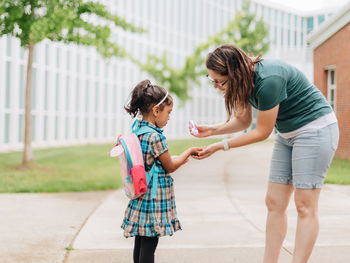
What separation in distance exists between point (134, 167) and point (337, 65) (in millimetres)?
10792

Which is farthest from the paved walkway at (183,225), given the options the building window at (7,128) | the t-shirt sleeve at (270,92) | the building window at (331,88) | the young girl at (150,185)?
the building window at (7,128)

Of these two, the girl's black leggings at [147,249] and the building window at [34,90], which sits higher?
the building window at [34,90]

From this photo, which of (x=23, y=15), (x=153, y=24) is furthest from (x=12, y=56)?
(x=153, y=24)

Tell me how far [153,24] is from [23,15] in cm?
2149

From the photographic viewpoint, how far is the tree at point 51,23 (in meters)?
10.1

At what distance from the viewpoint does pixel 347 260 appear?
379cm

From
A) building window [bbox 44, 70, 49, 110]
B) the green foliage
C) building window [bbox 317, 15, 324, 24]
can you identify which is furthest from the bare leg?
building window [bbox 317, 15, 324, 24]

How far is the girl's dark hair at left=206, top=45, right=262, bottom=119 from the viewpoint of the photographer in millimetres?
2689

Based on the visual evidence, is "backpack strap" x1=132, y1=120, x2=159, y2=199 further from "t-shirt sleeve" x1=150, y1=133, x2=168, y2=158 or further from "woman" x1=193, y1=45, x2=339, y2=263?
"woman" x1=193, y1=45, x2=339, y2=263

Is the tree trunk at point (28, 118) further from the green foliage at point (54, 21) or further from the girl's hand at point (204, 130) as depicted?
the girl's hand at point (204, 130)

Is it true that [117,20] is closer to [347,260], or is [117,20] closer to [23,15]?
[23,15]

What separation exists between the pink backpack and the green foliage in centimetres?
776

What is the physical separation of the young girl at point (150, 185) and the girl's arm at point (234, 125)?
446mm

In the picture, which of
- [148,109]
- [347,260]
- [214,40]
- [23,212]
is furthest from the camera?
[214,40]
